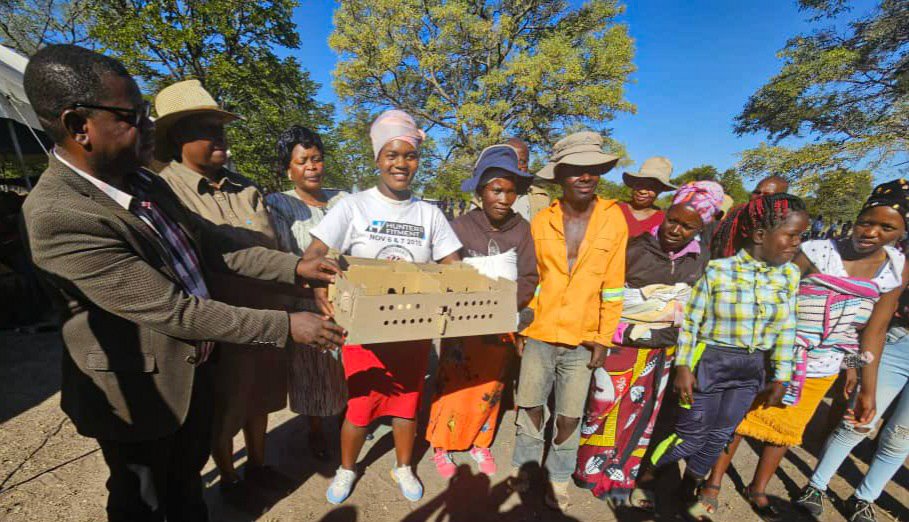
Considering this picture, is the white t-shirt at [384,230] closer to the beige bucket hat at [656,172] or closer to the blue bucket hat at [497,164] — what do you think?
the blue bucket hat at [497,164]

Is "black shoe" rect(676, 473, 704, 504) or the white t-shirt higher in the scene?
the white t-shirt

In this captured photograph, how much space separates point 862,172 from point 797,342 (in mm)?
11292

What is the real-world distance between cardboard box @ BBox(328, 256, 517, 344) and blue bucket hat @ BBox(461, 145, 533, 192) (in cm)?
71

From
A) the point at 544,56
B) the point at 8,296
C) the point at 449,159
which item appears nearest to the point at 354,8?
the point at 449,159

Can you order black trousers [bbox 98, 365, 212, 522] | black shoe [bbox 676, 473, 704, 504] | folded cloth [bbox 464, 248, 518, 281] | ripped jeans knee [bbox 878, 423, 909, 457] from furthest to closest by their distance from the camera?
black shoe [bbox 676, 473, 704, 504]
ripped jeans knee [bbox 878, 423, 909, 457]
folded cloth [bbox 464, 248, 518, 281]
black trousers [bbox 98, 365, 212, 522]

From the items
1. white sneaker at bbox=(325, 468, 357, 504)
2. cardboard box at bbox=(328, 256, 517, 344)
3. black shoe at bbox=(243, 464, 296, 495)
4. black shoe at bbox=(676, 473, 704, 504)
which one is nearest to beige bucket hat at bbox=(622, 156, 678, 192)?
cardboard box at bbox=(328, 256, 517, 344)

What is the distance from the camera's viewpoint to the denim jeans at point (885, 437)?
252 centimetres

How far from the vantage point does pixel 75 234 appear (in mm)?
1223

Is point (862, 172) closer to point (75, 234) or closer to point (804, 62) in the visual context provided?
point (804, 62)

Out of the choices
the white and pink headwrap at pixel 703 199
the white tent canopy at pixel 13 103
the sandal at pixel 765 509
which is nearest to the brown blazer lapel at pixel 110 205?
the white and pink headwrap at pixel 703 199

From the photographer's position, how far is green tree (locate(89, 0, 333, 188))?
1177cm

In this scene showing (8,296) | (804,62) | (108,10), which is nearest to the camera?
(8,296)

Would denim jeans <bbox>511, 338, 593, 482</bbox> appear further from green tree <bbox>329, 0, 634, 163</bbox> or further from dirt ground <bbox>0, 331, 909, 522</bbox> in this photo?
green tree <bbox>329, 0, 634, 163</bbox>

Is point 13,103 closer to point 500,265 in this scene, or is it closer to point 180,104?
point 180,104
